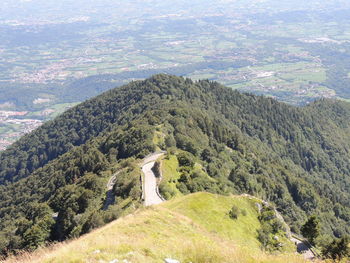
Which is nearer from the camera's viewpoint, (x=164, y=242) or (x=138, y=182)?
(x=164, y=242)

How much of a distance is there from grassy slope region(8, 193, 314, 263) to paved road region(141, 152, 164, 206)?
941 cm

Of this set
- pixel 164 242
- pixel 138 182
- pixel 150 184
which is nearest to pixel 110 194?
pixel 138 182

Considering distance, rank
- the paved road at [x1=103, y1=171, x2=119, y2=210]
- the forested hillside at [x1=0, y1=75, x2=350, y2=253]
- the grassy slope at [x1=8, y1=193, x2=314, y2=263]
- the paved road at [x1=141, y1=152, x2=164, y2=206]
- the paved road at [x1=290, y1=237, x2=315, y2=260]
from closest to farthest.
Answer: the grassy slope at [x1=8, y1=193, x2=314, y2=263] → the paved road at [x1=141, y1=152, x2=164, y2=206] → the paved road at [x1=290, y1=237, x2=315, y2=260] → the forested hillside at [x1=0, y1=75, x2=350, y2=253] → the paved road at [x1=103, y1=171, x2=119, y2=210]

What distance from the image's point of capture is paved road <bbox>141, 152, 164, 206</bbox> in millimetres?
58000

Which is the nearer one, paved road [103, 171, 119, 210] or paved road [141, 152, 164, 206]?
paved road [141, 152, 164, 206]

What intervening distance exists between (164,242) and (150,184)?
4263cm

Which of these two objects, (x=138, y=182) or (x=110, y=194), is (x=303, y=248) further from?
(x=110, y=194)

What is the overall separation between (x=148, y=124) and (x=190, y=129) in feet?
62.4

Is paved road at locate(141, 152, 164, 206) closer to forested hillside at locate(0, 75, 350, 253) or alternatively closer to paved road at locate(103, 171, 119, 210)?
forested hillside at locate(0, 75, 350, 253)

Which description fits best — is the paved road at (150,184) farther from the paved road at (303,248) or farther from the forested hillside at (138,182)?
the paved road at (303,248)

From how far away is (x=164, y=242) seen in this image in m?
24.3

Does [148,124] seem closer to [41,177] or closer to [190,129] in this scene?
[190,129]

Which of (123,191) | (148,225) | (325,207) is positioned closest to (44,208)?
(123,191)

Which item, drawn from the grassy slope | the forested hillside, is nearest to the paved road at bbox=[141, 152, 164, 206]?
the forested hillside
